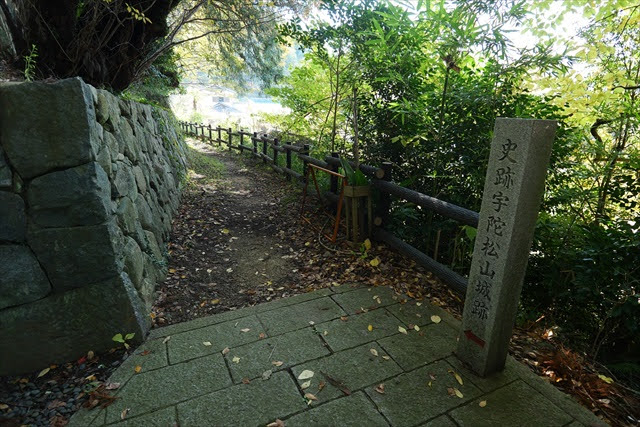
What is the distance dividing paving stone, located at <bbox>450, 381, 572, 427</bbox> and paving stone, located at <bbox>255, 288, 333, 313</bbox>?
170cm

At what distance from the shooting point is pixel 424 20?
136 inches

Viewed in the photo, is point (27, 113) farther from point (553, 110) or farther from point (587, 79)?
point (587, 79)

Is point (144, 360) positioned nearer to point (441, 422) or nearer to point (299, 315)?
point (299, 315)

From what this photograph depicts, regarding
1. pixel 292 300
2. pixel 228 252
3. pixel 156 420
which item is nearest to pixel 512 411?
pixel 292 300

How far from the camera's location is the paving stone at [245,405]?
199 centimetres

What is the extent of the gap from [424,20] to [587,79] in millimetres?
2016

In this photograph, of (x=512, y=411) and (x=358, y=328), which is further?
(x=358, y=328)

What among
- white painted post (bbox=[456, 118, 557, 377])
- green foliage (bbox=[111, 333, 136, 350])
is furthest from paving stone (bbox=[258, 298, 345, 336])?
white painted post (bbox=[456, 118, 557, 377])

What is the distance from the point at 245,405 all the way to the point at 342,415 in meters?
0.64

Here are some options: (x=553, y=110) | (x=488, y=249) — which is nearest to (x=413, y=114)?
(x=553, y=110)

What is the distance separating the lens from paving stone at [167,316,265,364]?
8.53ft

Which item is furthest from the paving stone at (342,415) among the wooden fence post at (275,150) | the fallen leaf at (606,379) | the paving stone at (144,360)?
the wooden fence post at (275,150)

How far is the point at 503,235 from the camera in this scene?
1.99 metres

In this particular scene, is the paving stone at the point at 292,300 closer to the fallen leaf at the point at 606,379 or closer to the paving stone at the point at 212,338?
the paving stone at the point at 212,338
